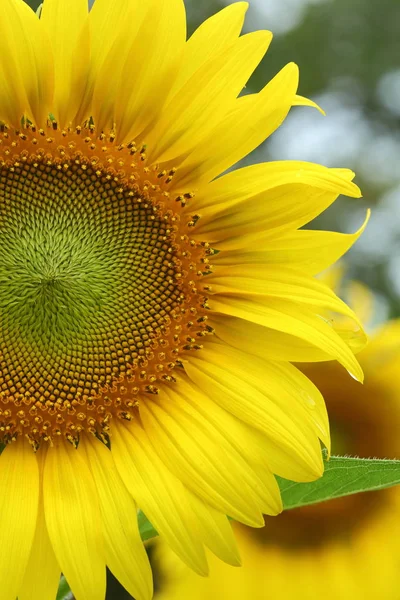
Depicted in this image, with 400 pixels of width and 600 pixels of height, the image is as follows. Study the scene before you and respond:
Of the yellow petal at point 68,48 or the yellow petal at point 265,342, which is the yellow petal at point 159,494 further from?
the yellow petal at point 68,48

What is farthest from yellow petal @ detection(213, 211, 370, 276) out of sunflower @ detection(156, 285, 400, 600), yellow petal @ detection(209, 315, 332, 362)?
sunflower @ detection(156, 285, 400, 600)

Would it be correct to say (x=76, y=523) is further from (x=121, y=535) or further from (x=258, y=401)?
(x=258, y=401)

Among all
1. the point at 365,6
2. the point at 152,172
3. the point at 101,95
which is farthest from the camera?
the point at 365,6

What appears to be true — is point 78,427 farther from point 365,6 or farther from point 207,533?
point 365,6

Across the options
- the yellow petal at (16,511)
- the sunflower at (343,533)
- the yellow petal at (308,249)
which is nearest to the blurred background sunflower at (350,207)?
the sunflower at (343,533)

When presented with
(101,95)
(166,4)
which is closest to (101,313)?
(101,95)

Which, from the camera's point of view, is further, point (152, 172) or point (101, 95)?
point (152, 172)
